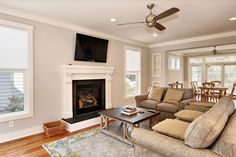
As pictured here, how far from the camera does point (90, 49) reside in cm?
410

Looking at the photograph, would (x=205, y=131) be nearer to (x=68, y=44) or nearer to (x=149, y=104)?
(x=149, y=104)

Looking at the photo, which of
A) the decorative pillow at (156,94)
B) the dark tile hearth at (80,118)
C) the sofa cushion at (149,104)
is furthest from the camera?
the decorative pillow at (156,94)

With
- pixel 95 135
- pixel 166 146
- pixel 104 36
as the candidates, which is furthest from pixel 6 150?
pixel 104 36

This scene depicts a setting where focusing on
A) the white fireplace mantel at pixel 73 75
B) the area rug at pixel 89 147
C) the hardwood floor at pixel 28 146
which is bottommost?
the hardwood floor at pixel 28 146

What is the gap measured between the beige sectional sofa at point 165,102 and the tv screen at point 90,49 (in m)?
1.79

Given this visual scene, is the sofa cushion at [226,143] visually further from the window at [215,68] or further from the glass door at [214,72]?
the glass door at [214,72]

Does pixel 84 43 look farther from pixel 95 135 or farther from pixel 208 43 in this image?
pixel 208 43

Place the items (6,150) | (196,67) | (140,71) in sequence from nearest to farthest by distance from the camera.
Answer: (6,150)
(140,71)
(196,67)

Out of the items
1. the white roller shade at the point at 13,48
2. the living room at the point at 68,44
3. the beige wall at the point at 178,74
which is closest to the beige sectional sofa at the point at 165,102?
the living room at the point at 68,44

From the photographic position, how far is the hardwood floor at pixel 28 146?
7.76ft

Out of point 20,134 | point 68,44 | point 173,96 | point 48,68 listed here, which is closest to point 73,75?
point 48,68

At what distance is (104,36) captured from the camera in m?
4.50

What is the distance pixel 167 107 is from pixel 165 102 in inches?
14.2

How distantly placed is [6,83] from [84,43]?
2014 millimetres
